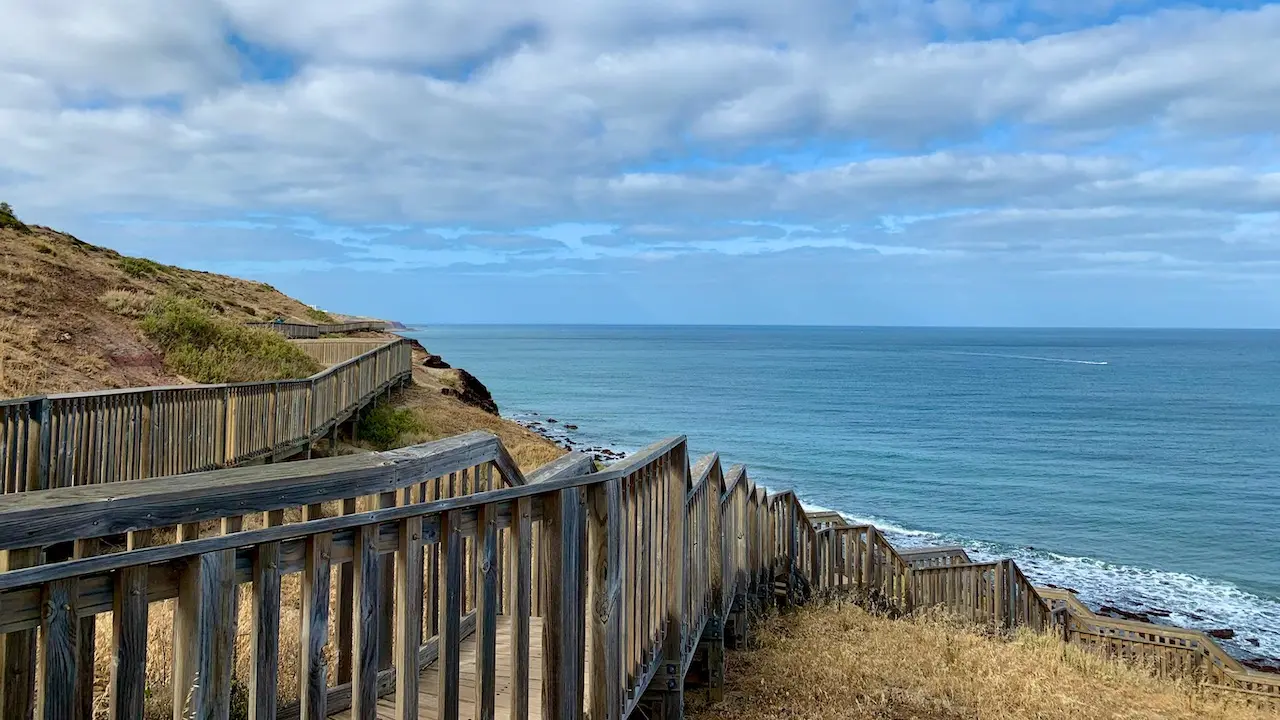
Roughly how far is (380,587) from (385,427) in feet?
56.8

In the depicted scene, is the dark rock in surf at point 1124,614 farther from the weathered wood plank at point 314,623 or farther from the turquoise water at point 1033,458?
the weathered wood plank at point 314,623

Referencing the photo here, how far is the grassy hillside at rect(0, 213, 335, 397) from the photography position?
14445 millimetres

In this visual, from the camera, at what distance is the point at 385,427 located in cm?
2066

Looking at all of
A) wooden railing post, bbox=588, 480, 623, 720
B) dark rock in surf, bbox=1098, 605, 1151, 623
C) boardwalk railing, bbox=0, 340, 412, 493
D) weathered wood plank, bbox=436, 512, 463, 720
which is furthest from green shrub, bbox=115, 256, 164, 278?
weathered wood plank, bbox=436, 512, 463, 720

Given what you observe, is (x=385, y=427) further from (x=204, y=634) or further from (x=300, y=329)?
(x=204, y=634)

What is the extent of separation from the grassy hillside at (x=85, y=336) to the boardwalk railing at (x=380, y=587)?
11.1 m

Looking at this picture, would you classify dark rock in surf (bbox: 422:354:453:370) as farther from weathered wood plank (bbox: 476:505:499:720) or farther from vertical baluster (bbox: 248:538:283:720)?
vertical baluster (bbox: 248:538:283:720)

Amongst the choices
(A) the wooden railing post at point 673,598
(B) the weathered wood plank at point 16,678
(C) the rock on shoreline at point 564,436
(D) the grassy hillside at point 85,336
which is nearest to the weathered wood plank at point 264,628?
(B) the weathered wood plank at point 16,678

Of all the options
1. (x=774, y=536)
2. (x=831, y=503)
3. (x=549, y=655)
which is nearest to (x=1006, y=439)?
(x=831, y=503)

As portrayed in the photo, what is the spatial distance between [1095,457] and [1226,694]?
34018 mm

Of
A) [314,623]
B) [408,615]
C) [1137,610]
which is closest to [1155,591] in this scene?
[1137,610]

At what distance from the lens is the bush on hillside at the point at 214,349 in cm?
1831

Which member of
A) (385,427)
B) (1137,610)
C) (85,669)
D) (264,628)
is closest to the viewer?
(85,669)

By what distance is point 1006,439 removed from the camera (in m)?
47.9
